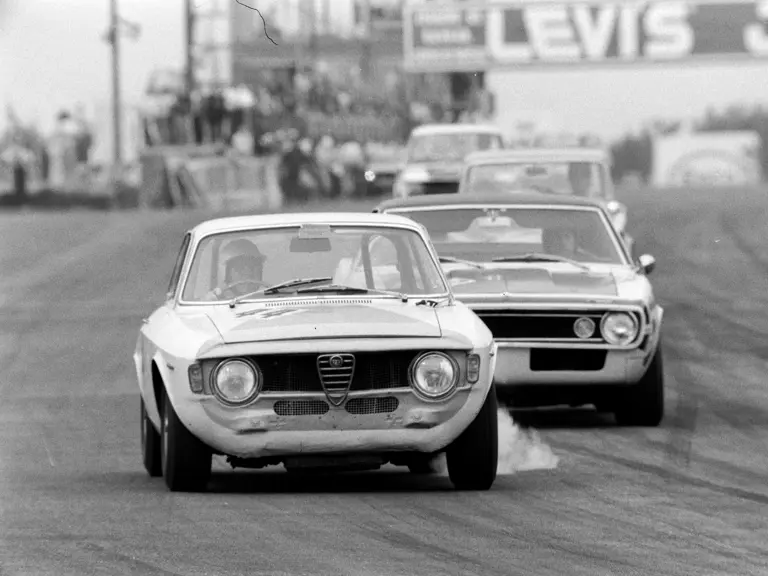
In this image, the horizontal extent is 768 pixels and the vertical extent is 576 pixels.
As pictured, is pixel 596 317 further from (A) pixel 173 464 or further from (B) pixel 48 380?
(B) pixel 48 380

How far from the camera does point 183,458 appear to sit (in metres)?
8.38

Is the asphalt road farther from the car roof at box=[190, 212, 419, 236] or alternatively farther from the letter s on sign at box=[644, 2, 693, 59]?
A: the letter s on sign at box=[644, 2, 693, 59]

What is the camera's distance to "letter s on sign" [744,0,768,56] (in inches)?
2421

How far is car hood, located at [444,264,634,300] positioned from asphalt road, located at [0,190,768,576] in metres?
0.78

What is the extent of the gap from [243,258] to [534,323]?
2.35m

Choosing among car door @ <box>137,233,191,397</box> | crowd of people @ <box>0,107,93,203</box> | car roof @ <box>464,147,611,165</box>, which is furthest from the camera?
crowd of people @ <box>0,107,93,203</box>

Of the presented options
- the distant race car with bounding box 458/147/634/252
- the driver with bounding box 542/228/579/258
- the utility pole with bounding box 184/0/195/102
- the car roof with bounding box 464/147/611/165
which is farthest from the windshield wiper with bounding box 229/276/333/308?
the utility pole with bounding box 184/0/195/102

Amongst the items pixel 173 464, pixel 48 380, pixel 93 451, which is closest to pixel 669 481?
pixel 173 464

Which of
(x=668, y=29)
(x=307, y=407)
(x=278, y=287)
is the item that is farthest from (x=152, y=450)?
(x=668, y=29)

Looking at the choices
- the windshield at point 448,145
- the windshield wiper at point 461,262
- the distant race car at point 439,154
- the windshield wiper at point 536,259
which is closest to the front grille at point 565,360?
the windshield wiper at point 461,262

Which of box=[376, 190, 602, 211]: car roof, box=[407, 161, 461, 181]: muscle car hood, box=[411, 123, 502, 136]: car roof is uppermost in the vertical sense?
box=[376, 190, 602, 211]: car roof

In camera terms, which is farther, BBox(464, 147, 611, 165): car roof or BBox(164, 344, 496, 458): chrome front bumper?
BBox(464, 147, 611, 165): car roof

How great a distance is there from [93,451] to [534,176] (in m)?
8.83

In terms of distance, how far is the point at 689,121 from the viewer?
18750cm
